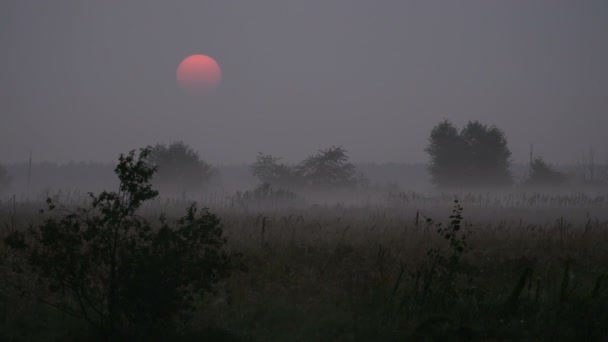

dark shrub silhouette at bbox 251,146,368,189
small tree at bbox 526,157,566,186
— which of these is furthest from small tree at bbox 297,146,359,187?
small tree at bbox 526,157,566,186

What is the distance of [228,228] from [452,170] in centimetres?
3385

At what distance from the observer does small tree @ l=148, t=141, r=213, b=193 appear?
Answer: 43219 mm

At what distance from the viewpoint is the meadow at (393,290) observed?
7.91 m

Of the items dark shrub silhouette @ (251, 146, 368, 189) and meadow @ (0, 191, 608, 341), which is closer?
meadow @ (0, 191, 608, 341)

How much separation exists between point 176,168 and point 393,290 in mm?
37266

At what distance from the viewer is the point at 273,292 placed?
386 inches

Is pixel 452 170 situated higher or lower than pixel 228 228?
higher

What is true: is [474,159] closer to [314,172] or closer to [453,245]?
[314,172]

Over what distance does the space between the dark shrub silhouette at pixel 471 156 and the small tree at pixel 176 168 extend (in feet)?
73.0

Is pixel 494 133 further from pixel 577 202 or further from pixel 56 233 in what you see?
pixel 56 233

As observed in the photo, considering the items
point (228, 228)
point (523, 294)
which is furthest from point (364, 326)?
point (228, 228)

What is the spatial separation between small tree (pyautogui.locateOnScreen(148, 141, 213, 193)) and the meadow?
28.9 metres

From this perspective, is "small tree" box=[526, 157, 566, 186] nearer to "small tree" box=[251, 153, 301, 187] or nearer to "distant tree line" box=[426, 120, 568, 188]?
"distant tree line" box=[426, 120, 568, 188]

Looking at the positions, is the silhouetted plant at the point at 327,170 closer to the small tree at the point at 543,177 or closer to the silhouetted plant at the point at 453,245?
the small tree at the point at 543,177
